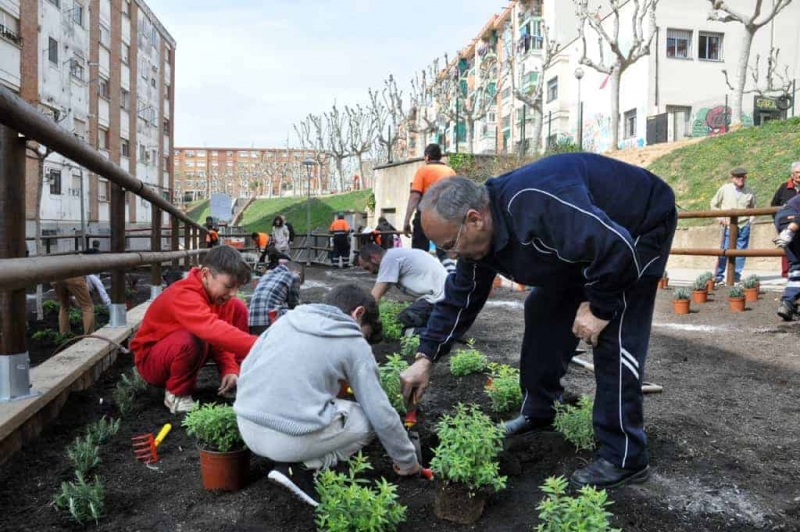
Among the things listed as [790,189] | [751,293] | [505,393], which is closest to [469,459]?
[505,393]

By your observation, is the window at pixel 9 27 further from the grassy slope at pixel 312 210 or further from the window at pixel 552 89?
the window at pixel 552 89

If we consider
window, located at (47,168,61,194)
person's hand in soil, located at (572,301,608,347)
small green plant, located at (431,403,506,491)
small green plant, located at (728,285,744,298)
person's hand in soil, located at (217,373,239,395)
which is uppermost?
window, located at (47,168,61,194)

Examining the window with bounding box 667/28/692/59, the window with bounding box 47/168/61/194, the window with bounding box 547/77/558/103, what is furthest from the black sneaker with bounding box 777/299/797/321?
the window with bounding box 547/77/558/103

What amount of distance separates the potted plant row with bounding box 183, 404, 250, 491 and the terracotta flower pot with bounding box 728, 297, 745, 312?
663 centimetres

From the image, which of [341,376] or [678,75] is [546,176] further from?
[678,75]

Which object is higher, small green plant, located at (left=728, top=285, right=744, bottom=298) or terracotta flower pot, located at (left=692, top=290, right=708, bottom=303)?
small green plant, located at (left=728, top=285, right=744, bottom=298)

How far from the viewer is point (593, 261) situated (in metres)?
2.08

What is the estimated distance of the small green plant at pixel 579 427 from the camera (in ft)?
9.10

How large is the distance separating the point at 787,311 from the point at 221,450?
6.22 metres

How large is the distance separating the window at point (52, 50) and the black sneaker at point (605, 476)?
2884 centimetres

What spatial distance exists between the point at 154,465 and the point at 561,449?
1.83 m

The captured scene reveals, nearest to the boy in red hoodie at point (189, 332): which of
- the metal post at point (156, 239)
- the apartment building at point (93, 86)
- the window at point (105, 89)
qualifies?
the metal post at point (156, 239)

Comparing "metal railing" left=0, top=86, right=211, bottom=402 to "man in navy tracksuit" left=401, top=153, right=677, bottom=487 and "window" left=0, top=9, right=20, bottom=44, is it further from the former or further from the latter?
"window" left=0, top=9, right=20, bottom=44

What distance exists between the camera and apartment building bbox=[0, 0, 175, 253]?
23.1 m
